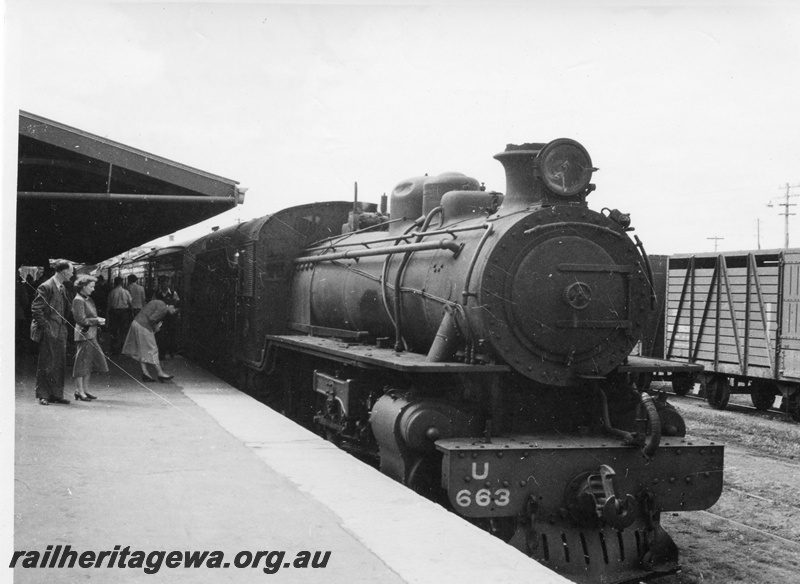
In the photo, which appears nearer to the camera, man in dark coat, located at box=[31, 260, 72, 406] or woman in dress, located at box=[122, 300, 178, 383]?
man in dark coat, located at box=[31, 260, 72, 406]

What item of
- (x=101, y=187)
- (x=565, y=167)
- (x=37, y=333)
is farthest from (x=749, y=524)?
(x=101, y=187)

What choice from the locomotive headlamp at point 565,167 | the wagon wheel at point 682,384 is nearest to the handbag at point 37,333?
the locomotive headlamp at point 565,167

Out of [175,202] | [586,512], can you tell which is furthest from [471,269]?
[175,202]

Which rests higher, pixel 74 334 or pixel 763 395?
pixel 74 334

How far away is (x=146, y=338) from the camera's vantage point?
11.2 m

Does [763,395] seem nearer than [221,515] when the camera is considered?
No

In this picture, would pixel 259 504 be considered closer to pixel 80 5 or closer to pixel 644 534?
pixel 644 534

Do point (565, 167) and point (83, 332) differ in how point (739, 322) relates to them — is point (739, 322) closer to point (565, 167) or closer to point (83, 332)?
point (565, 167)

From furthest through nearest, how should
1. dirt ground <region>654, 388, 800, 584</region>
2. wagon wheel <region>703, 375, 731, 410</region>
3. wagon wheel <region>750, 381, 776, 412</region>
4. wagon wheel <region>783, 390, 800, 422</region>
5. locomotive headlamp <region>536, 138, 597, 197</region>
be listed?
1. wagon wheel <region>703, 375, 731, 410</region>
2. wagon wheel <region>750, 381, 776, 412</region>
3. wagon wheel <region>783, 390, 800, 422</region>
4. locomotive headlamp <region>536, 138, 597, 197</region>
5. dirt ground <region>654, 388, 800, 584</region>

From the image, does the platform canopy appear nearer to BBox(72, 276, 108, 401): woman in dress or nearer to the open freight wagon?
BBox(72, 276, 108, 401): woman in dress

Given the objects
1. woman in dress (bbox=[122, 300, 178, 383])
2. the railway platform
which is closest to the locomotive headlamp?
the railway platform

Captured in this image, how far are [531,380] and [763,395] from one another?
10031mm

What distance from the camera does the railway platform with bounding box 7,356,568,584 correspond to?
391 cm

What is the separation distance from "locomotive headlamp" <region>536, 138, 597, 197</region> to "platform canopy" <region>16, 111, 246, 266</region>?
5517 millimetres
